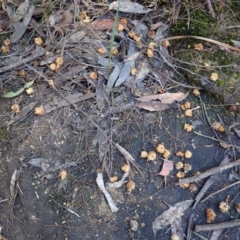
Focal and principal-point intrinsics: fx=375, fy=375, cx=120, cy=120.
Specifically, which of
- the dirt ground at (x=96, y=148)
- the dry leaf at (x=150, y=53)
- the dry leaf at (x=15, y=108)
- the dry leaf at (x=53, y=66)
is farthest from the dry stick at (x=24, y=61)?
the dry leaf at (x=150, y=53)

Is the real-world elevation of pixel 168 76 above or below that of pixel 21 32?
below

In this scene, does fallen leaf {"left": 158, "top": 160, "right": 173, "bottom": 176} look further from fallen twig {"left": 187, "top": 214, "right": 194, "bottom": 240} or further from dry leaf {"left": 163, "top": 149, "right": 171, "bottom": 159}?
fallen twig {"left": 187, "top": 214, "right": 194, "bottom": 240}

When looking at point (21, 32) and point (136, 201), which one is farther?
point (21, 32)

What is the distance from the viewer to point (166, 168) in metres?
2.13

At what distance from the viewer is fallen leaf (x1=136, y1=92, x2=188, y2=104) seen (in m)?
2.21

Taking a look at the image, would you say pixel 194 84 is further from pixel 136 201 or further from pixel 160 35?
pixel 136 201

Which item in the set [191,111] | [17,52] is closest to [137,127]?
[191,111]

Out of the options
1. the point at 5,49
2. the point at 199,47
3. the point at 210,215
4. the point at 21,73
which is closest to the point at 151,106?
the point at 199,47

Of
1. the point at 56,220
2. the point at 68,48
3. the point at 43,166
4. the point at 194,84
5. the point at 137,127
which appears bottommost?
the point at 56,220

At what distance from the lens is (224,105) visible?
2.23m

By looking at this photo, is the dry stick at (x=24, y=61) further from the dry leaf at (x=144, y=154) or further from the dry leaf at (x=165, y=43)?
the dry leaf at (x=144, y=154)

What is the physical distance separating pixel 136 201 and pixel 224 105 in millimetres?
769

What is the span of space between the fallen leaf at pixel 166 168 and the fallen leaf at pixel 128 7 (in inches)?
37.0

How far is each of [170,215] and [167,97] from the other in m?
0.68
